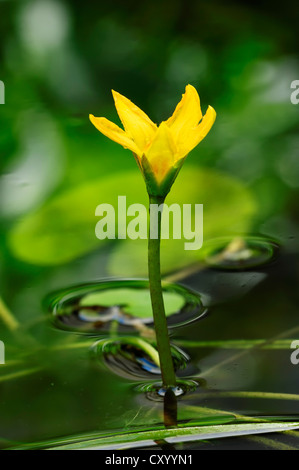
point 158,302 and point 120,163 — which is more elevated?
point 120,163

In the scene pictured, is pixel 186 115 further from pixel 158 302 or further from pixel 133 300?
pixel 133 300

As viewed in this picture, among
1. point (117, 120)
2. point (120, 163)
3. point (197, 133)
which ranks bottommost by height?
point (197, 133)

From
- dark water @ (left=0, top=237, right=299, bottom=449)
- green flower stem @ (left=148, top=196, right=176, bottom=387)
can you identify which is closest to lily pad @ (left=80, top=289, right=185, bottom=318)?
dark water @ (left=0, top=237, right=299, bottom=449)

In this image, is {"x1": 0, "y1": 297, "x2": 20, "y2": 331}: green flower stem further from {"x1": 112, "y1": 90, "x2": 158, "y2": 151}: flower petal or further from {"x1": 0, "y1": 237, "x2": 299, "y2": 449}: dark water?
{"x1": 112, "y1": 90, "x2": 158, "y2": 151}: flower petal

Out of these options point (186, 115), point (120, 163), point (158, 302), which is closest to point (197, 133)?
point (186, 115)

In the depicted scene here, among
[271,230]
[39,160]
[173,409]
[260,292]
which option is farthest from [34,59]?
[173,409]

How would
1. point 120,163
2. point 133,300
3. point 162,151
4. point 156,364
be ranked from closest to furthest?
1. point 162,151
2. point 156,364
3. point 133,300
4. point 120,163
